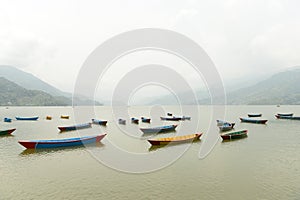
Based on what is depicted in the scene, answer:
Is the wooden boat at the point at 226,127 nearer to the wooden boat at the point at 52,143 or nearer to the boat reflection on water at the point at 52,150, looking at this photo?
the boat reflection on water at the point at 52,150

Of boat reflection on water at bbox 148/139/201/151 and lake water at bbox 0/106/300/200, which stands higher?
boat reflection on water at bbox 148/139/201/151

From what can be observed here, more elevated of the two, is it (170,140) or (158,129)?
(158,129)

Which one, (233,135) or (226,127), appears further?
(226,127)

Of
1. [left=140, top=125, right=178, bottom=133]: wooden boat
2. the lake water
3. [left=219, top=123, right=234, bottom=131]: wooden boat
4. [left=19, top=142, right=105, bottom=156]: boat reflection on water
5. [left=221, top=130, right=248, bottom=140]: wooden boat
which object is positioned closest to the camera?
the lake water

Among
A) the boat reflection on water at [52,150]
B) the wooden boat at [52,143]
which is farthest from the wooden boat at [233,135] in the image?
the wooden boat at [52,143]

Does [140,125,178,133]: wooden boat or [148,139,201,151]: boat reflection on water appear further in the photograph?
[140,125,178,133]: wooden boat

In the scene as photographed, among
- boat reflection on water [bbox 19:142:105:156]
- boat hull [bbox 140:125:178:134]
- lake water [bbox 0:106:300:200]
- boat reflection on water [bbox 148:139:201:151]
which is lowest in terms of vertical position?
lake water [bbox 0:106:300:200]

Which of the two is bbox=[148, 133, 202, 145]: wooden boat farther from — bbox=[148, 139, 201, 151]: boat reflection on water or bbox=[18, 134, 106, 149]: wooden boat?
bbox=[18, 134, 106, 149]: wooden boat

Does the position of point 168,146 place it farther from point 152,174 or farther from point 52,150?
point 52,150

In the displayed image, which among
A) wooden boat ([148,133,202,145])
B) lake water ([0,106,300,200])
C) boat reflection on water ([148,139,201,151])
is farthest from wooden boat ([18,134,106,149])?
wooden boat ([148,133,202,145])

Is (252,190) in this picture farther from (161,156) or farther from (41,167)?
(41,167)

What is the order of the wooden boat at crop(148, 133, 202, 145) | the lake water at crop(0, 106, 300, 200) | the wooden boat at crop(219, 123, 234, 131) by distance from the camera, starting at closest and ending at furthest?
the lake water at crop(0, 106, 300, 200)
the wooden boat at crop(148, 133, 202, 145)
the wooden boat at crop(219, 123, 234, 131)

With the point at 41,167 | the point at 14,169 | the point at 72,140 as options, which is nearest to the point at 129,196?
the point at 41,167

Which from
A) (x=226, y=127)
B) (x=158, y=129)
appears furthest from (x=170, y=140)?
(x=226, y=127)
